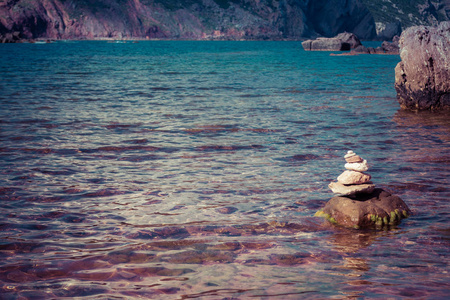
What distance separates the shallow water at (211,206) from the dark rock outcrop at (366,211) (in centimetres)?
19

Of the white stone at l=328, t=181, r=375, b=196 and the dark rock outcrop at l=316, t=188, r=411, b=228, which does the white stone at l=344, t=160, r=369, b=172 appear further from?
the dark rock outcrop at l=316, t=188, r=411, b=228

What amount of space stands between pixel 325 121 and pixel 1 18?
651ft

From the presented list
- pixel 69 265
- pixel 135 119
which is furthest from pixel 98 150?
pixel 69 265

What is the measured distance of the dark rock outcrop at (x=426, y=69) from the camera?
18.3 meters

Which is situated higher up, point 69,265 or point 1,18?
point 1,18

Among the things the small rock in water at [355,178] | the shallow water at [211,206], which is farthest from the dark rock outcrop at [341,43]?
the small rock in water at [355,178]

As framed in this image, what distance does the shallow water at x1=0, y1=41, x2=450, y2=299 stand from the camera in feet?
17.4

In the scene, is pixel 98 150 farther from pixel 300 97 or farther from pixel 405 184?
pixel 300 97

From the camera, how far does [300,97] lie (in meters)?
23.6

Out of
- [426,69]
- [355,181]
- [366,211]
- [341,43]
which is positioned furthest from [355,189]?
[341,43]

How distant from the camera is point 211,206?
7855mm

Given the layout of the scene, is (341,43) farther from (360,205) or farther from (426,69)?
(360,205)

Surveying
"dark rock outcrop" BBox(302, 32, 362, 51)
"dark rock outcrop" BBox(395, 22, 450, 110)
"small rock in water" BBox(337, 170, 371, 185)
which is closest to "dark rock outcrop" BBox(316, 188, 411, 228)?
"small rock in water" BBox(337, 170, 371, 185)

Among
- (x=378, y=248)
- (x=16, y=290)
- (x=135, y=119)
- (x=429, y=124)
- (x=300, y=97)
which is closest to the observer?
(x=16, y=290)
